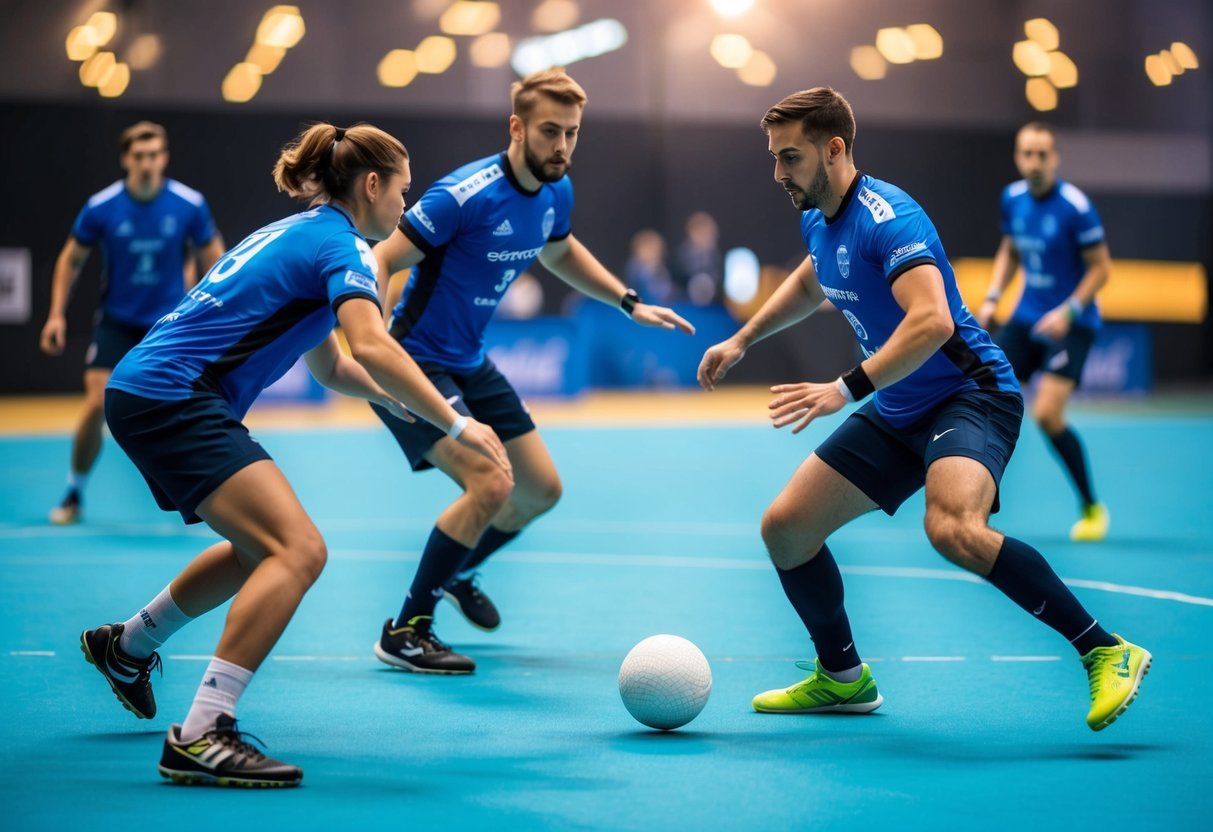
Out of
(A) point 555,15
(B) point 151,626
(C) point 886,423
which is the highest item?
(A) point 555,15

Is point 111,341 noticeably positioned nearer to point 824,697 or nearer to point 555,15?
point 824,697

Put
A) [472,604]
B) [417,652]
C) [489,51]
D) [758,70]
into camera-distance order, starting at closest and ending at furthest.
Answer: [417,652]
[472,604]
[489,51]
[758,70]

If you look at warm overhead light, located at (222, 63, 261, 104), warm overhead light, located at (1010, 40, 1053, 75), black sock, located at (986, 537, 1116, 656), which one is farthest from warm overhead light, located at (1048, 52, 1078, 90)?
black sock, located at (986, 537, 1116, 656)

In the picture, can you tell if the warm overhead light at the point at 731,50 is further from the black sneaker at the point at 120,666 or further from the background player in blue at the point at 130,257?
the black sneaker at the point at 120,666

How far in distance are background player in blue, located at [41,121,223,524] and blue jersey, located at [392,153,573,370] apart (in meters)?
4.39

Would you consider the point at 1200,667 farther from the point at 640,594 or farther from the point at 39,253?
the point at 39,253

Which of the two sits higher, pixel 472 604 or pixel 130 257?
pixel 130 257

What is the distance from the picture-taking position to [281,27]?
77.8 feet

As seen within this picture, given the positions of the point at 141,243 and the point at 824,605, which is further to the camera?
the point at 141,243

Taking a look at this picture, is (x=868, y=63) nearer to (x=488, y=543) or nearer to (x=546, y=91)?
(x=488, y=543)

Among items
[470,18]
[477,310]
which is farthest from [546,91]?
[470,18]

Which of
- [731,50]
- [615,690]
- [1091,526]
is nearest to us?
[615,690]

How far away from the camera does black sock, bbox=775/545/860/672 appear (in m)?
5.32

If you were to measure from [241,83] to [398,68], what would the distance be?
2.55 metres
